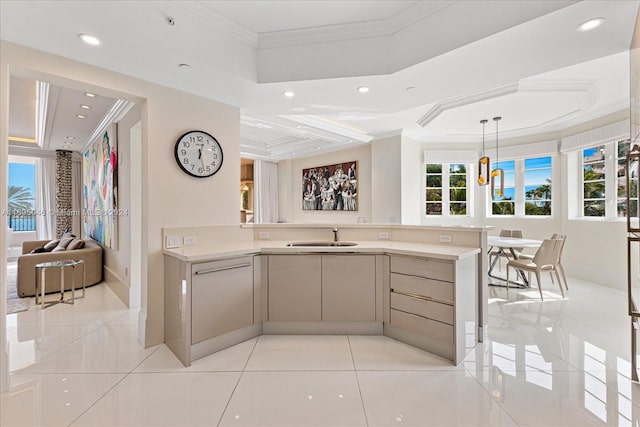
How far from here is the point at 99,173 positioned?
459cm

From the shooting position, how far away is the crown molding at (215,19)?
2.09 meters

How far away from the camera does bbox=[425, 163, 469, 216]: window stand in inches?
250

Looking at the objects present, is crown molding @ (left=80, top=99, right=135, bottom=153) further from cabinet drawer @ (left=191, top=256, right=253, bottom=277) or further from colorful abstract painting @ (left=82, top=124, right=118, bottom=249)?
cabinet drawer @ (left=191, top=256, right=253, bottom=277)

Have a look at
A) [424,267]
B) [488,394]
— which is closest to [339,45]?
[424,267]

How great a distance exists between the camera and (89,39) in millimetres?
1980

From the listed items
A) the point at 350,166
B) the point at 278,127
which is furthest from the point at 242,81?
the point at 350,166

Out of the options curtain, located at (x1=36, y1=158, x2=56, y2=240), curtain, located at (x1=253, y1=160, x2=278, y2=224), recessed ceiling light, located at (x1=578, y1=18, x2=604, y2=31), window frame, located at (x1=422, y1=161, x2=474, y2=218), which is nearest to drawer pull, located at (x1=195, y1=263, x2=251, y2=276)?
recessed ceiling light, located at (x1=578, y1=18, x2=604, y2=31)

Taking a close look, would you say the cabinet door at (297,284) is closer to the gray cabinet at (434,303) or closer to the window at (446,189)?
the gray cabinet at (434,303)

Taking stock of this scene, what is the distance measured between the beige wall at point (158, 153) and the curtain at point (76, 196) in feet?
17.6

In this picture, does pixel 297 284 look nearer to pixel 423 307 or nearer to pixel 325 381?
pixel 325 381

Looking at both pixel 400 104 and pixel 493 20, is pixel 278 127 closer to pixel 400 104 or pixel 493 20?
pixel 400 104

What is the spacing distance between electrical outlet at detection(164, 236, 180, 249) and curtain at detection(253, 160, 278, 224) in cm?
469

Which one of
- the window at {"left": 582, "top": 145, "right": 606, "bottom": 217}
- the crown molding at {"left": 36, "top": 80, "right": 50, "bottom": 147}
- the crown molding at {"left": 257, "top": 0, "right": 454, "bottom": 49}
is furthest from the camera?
the window at {"left": 582, "top": 145, "right": 606, "bottom": 217}

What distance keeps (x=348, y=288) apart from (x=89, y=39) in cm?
274
